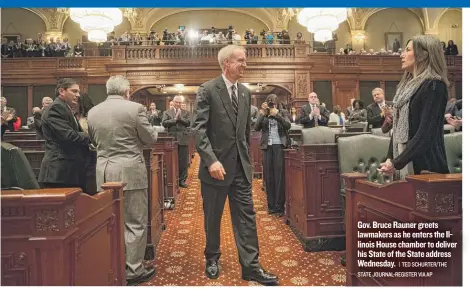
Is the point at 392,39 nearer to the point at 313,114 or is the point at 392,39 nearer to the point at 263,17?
the point at 263,17

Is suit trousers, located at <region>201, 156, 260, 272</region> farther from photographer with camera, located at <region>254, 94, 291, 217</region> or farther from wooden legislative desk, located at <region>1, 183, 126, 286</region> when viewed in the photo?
photographer with camera, located at <region>254, 94, 291, 217</region>

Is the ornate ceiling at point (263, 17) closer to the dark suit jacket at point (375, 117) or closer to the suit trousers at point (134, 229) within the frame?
the dark suit jacket at point (375, 117)

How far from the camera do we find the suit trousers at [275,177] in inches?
145

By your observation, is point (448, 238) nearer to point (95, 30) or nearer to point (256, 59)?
point (95, 30)

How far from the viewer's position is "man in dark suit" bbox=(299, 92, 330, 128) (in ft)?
13.8

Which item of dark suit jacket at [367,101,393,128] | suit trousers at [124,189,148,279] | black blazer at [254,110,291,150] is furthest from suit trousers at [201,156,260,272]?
dark suit jacket at [367,101,393,128]

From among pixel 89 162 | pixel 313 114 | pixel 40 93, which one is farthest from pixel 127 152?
pixel 40 93

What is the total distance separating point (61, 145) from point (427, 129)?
2.04 meters

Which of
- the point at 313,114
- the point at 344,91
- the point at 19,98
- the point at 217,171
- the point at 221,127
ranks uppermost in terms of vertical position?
the point at 344,91

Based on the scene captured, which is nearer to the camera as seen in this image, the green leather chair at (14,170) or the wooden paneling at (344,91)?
the green leather chair at (14,170)

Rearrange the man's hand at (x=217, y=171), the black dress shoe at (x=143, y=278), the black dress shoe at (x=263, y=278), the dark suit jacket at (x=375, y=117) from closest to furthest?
1. the man's hand at (x=217, y=171)
2. the black dress shoe at (x=263, y=278)
3. the black dress shoe at (x=143, y=278)
4. the dark suit jacket at (x=375, y=117)

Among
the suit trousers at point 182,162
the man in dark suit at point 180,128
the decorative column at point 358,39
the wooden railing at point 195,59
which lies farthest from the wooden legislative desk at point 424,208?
the decorative column at point 358,39

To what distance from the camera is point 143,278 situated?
2.14 m

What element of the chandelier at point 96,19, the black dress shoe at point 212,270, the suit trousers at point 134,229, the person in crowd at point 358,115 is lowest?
the black dress shoe at point 212,270
